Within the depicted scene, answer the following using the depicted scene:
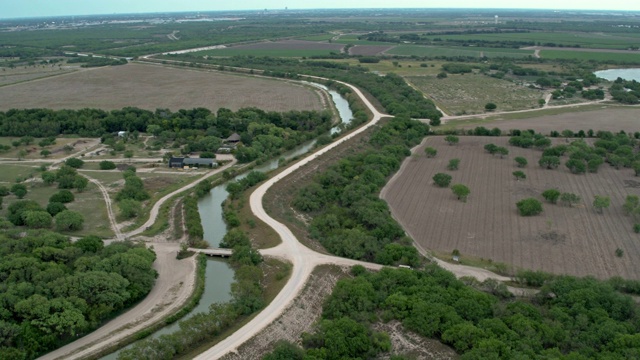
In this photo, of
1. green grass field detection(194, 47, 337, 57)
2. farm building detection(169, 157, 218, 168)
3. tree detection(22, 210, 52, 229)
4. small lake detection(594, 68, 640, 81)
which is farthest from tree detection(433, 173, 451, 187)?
green grass field detection(194, 47, 337, 57)

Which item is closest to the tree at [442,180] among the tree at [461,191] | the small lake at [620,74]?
the tree at [461,191]

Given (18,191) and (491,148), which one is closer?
(18,191)

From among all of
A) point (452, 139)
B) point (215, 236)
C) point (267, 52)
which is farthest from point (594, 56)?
point (215, 236)

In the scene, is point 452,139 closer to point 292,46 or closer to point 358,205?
point 358,205

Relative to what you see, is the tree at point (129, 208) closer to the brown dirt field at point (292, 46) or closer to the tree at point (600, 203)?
the tree at point (600, 203)

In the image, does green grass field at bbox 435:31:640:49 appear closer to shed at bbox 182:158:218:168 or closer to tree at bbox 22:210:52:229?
shed at bbox 182:158:218:168

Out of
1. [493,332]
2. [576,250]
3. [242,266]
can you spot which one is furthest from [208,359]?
[576,250]
